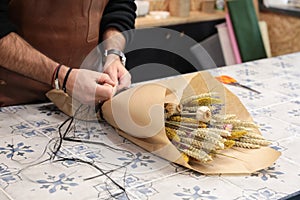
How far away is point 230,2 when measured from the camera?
126 inches

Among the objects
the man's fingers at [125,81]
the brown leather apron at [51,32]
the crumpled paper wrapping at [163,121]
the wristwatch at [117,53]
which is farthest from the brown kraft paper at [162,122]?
the brown leather apron at [51,32]

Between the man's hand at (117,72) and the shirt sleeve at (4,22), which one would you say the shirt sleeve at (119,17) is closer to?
the man's hand at (117,72)

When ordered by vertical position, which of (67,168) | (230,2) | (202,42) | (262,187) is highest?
(230,2)

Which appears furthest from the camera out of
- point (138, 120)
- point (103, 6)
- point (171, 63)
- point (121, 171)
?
point (171, 63)

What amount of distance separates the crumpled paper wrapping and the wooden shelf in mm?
1537

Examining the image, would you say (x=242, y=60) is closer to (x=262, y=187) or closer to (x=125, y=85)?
(x=125, y=85)

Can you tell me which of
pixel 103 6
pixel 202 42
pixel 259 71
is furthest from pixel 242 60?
pixel 103 6

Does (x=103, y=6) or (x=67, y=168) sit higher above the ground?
(x=103, y=6)

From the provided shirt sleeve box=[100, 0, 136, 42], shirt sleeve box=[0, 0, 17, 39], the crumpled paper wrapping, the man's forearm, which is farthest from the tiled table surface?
shirt sleeve box=[100, 0, 136, 42]

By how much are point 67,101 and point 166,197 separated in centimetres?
59

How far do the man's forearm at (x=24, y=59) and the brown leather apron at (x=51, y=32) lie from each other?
16cm

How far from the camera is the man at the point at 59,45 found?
145cm

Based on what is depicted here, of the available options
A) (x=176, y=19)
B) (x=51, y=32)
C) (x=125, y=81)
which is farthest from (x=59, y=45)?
(x=176, y=19)

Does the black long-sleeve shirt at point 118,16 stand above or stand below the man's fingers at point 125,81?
above
